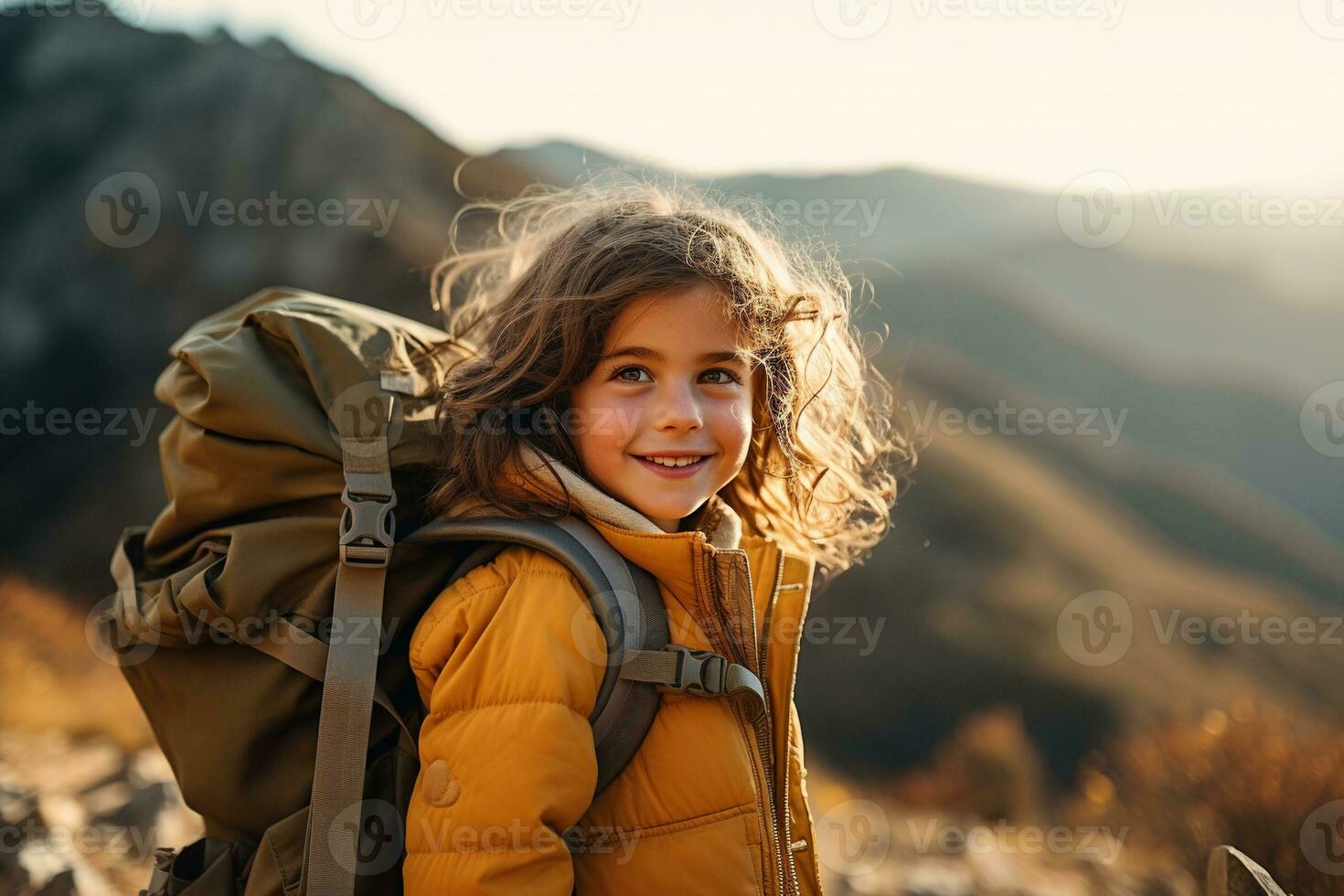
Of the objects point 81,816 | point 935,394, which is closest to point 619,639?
point 81,816

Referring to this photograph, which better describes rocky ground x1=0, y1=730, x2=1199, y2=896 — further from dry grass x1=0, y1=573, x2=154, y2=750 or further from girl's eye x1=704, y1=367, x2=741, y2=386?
girl's eye x1=704, y1=367, x2=741, y2=386

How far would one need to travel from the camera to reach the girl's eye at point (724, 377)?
84.8 inches

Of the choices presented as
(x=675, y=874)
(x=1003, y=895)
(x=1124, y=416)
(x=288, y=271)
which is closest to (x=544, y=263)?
(x=675, y=874)

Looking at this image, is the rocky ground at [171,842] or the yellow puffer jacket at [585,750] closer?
the yellow puffer jacket at [585,750]

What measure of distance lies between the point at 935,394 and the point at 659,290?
4.35 metres

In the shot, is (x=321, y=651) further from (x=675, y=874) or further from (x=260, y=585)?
(x=675, y=874)

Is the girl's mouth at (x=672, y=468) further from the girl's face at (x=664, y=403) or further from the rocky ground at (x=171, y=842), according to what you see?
the rocky ground at (x=171, y=842)

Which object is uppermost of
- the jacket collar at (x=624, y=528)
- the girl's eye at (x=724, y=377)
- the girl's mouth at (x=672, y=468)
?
the girl's eye at (x=724, y=377)

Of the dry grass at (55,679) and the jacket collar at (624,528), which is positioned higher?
the jacket collar at (624,528)

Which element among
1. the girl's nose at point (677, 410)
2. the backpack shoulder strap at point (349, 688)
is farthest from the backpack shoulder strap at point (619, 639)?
the girl's nose at point (677, 410)

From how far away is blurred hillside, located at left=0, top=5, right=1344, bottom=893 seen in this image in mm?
5027

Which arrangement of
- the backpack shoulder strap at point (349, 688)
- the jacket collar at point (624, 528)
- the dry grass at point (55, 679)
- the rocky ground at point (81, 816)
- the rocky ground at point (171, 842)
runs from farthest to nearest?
1. the dry grass at point (55, 679)
2. the rocky ground at point (171, 842)
3. the rocky ground at point (81, 816)
4. the jacket collar at point (624, 528)
5. the backpack shoulder strap at point (349, 688)

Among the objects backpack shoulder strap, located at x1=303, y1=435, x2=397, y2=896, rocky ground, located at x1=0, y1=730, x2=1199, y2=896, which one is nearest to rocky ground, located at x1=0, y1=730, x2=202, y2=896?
rocky ground, located at x1=0, y1=730, x2=1199, y2=896

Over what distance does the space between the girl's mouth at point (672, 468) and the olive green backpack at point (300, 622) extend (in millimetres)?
195
